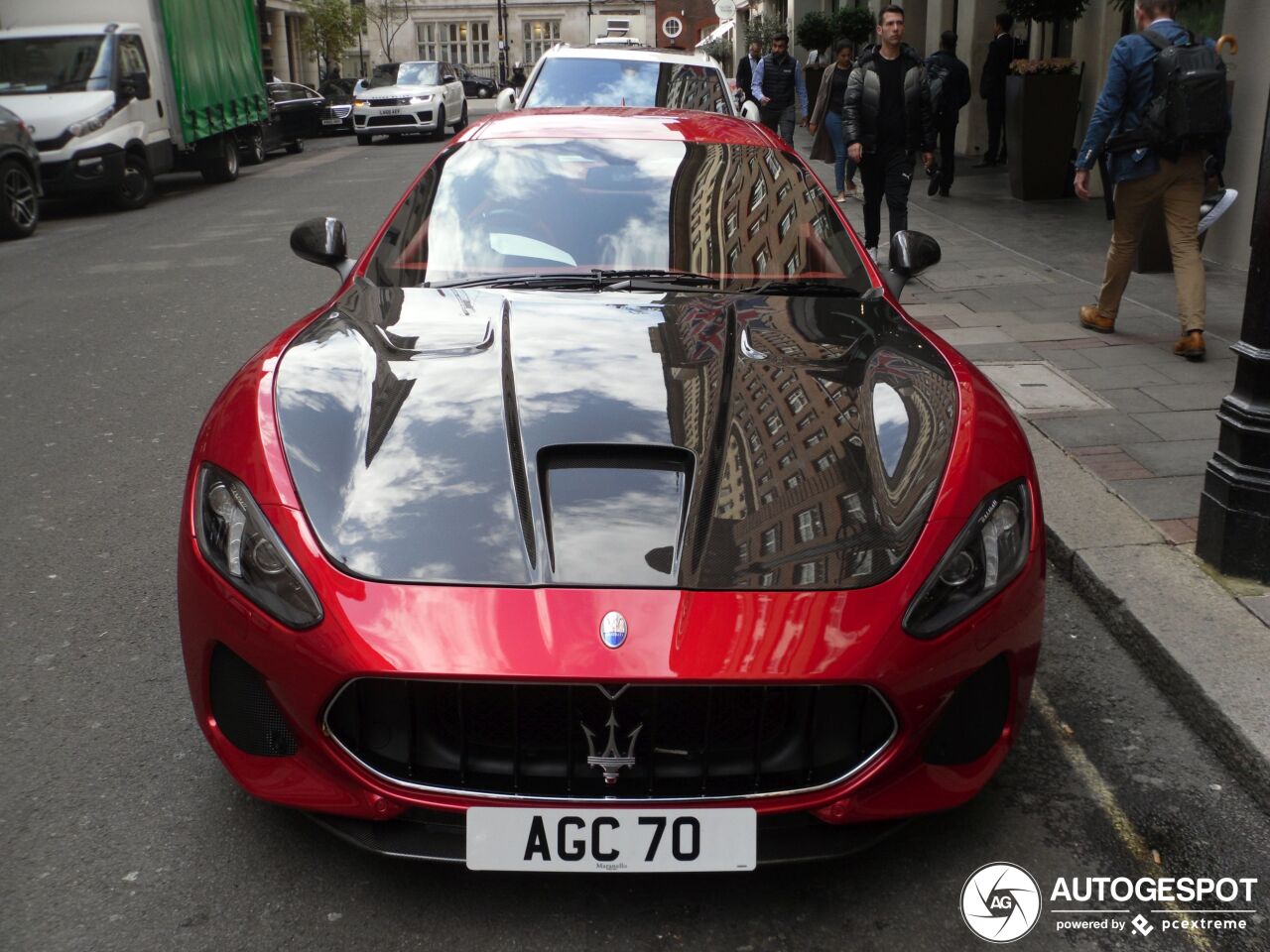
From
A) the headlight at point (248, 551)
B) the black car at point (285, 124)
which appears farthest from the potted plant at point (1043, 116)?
the black car at point (285, 124)

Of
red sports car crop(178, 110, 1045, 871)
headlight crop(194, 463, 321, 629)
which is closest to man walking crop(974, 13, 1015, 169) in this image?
red sports car crop(178, 110, 1045, 871)

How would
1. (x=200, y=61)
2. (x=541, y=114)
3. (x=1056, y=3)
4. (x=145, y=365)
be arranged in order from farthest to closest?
(x=200, y=61)
(x=1056, y=3)
(x=145, y=365)
(x=541, y=114)

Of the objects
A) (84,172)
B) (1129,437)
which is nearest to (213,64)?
(84,172)

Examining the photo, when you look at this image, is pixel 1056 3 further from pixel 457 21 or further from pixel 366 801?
pixel 457 21

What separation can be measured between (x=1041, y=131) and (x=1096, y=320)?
6.38m

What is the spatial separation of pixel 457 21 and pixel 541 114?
3506 inches

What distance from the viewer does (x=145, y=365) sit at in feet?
24.2

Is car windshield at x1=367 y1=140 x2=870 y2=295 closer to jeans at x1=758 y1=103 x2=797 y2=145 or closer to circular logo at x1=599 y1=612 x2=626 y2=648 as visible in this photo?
circular logo at x1=599 y1=612 x2=626 y2=648

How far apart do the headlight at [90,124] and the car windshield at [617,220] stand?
40.4 ft

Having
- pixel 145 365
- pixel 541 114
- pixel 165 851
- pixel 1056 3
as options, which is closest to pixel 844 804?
pixel 165 851

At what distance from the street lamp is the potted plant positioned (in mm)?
9460

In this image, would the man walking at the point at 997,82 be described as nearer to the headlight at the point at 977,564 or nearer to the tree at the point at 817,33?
the tree at the point at 817,33

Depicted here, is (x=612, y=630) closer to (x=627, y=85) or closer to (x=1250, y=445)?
(x=1250, y=445)

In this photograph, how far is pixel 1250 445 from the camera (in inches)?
153
